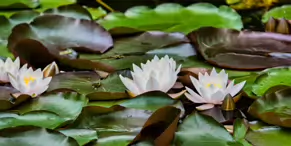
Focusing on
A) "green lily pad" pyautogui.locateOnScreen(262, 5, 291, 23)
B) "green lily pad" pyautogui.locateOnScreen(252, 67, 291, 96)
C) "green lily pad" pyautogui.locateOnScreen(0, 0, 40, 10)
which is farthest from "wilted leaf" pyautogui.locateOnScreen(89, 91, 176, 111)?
"green lily pad" pyautogui.locateOnScreen(0, 0, 40, 10)

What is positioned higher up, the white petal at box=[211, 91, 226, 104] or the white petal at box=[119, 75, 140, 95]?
the white petal at box=[211, 91, 226, 104]

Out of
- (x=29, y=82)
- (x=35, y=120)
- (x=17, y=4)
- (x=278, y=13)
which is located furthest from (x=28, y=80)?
(x=278, y=13)

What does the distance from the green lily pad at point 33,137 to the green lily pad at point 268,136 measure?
329mm

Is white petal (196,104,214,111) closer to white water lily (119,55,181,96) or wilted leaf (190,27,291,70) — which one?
white water lily (119,55,181,96)

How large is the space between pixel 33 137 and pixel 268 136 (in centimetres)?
43

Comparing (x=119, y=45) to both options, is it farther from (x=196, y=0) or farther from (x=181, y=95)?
(x=196, y=0)

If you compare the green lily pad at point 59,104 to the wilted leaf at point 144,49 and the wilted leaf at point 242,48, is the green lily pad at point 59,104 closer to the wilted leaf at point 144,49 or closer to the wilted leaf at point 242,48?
the wilted leaf at point 144,49

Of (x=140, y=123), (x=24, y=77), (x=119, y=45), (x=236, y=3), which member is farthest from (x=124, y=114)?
(x=236, y=3)

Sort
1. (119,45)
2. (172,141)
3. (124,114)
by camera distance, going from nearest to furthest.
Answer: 1. (172,141)
2. (124,114)
3. (119,45)

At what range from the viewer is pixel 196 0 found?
2551 mm

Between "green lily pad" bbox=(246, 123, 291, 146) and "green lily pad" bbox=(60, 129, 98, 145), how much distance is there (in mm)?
286

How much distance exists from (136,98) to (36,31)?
0.61 metres

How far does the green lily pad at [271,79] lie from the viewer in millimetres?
1302

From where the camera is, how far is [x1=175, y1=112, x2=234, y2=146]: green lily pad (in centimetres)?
102
